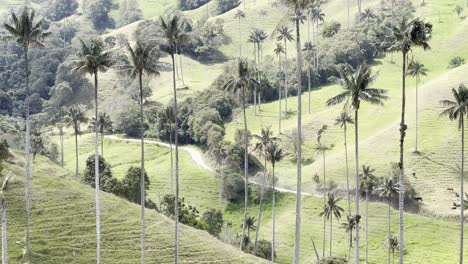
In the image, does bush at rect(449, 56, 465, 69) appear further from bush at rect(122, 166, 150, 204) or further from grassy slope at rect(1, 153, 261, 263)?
grassy slope at rect(1, 153, 261, 263)

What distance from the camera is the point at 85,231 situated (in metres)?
76.1

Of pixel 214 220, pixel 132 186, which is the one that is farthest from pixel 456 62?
pixel 132 186

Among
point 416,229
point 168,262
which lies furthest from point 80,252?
point 416,229

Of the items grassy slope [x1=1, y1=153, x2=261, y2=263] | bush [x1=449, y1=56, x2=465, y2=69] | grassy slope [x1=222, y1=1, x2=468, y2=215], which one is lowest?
grassy slope [x1=1, y1=153, x2=261, y2=263]

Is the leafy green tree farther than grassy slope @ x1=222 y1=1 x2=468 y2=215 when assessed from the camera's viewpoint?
No

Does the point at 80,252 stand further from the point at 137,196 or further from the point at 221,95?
the point at 221,95

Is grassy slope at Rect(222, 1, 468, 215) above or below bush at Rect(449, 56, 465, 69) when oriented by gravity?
below

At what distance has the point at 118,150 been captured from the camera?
158 metres

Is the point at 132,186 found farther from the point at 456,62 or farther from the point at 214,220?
the point at 456,62

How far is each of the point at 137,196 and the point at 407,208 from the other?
50.4 meters

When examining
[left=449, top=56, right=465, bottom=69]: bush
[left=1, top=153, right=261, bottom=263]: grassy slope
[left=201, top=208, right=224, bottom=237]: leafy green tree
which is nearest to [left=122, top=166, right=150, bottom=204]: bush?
[left=201, top=208, right=224, bottom=237]: leafy green tree

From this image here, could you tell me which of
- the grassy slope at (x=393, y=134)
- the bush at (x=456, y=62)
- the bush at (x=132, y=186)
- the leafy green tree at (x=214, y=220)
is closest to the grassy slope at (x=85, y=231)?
the bush at (x=132, y=186)

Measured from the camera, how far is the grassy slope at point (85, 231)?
71.8 metres

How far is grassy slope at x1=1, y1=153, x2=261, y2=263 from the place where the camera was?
71.8 meters
